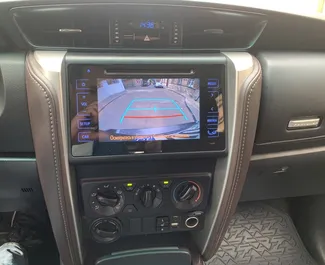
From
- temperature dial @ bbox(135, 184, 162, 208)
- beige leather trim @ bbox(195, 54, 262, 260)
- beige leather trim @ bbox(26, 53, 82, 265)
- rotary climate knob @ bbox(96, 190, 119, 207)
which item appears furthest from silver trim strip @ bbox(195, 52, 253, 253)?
beige leather trim @ bbox(26, 53, 82, 265)

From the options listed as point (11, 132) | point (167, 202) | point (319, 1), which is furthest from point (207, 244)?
point (319, 1)

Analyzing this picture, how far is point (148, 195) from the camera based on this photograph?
3.58 feet

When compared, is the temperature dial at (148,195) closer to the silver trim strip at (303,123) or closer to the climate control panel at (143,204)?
the climate control panel at (143,204)

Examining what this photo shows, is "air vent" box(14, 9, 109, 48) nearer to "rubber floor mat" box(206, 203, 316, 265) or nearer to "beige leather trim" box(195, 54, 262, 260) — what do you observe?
"beige leather trim" box(195, 54, 262, 260)

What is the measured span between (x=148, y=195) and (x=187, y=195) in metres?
0.10

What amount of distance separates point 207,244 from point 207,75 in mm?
506

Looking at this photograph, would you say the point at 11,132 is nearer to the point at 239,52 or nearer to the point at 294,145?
the point at 239,52

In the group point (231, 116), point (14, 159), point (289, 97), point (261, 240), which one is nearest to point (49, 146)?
point (14, 159)

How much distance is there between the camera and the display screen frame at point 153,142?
931 millimetres

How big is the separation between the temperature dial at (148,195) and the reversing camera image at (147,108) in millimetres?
165

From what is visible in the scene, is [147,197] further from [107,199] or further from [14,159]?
[14,159]

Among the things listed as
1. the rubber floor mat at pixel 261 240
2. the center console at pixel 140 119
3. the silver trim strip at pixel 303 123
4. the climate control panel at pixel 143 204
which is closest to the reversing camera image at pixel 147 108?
the center console at pixel 140 119

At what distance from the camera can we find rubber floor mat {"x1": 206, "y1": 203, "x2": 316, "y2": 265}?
1.49m

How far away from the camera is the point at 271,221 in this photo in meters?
1.59
